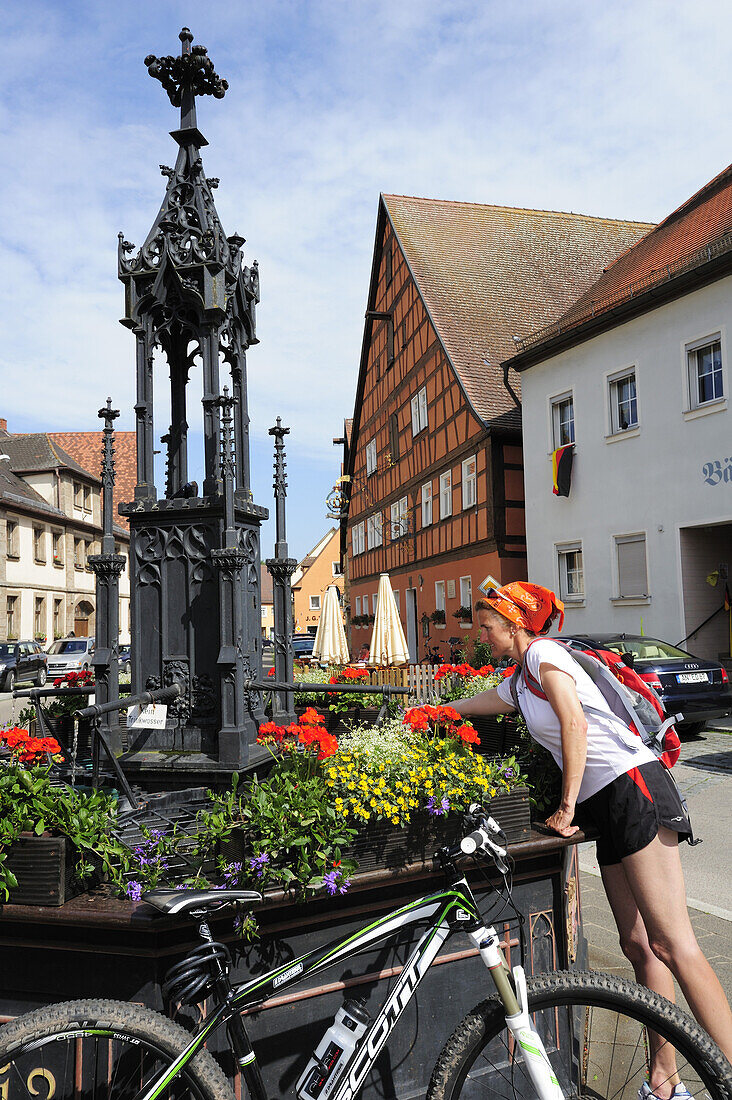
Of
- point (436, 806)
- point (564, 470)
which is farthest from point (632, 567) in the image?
point (436, 806)

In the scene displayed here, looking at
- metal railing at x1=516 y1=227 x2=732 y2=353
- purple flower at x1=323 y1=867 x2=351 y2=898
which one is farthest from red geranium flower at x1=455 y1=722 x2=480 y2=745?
metal railing at x1=516 y1=227 x2=732 y2=353

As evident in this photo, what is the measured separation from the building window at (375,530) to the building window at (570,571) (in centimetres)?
→ 1295

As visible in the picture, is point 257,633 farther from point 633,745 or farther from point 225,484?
point 633,745

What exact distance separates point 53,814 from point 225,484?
2.06 metres

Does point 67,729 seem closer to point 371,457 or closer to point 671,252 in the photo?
point 671,252

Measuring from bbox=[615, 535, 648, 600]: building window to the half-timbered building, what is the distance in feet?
12.8

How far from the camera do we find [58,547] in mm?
41719

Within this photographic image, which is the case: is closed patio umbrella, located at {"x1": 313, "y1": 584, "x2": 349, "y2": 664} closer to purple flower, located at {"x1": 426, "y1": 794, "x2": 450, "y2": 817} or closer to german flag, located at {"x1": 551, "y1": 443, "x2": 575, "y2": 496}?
Result: german flag, located at {"x1": 551, "y1": 443, "x2": 575, "y2": 496}

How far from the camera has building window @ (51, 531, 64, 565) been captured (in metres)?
41.3

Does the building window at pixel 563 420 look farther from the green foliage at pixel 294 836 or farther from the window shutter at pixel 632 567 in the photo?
the green foliage at pixel 294 836

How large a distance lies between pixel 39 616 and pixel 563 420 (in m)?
29.2

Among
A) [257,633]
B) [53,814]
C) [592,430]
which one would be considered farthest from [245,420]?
[592,430]

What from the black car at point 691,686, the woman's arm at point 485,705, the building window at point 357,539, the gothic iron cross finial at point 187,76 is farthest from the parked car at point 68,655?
the woman's arm at point 485,705

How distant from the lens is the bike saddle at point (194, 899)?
2070 mm
